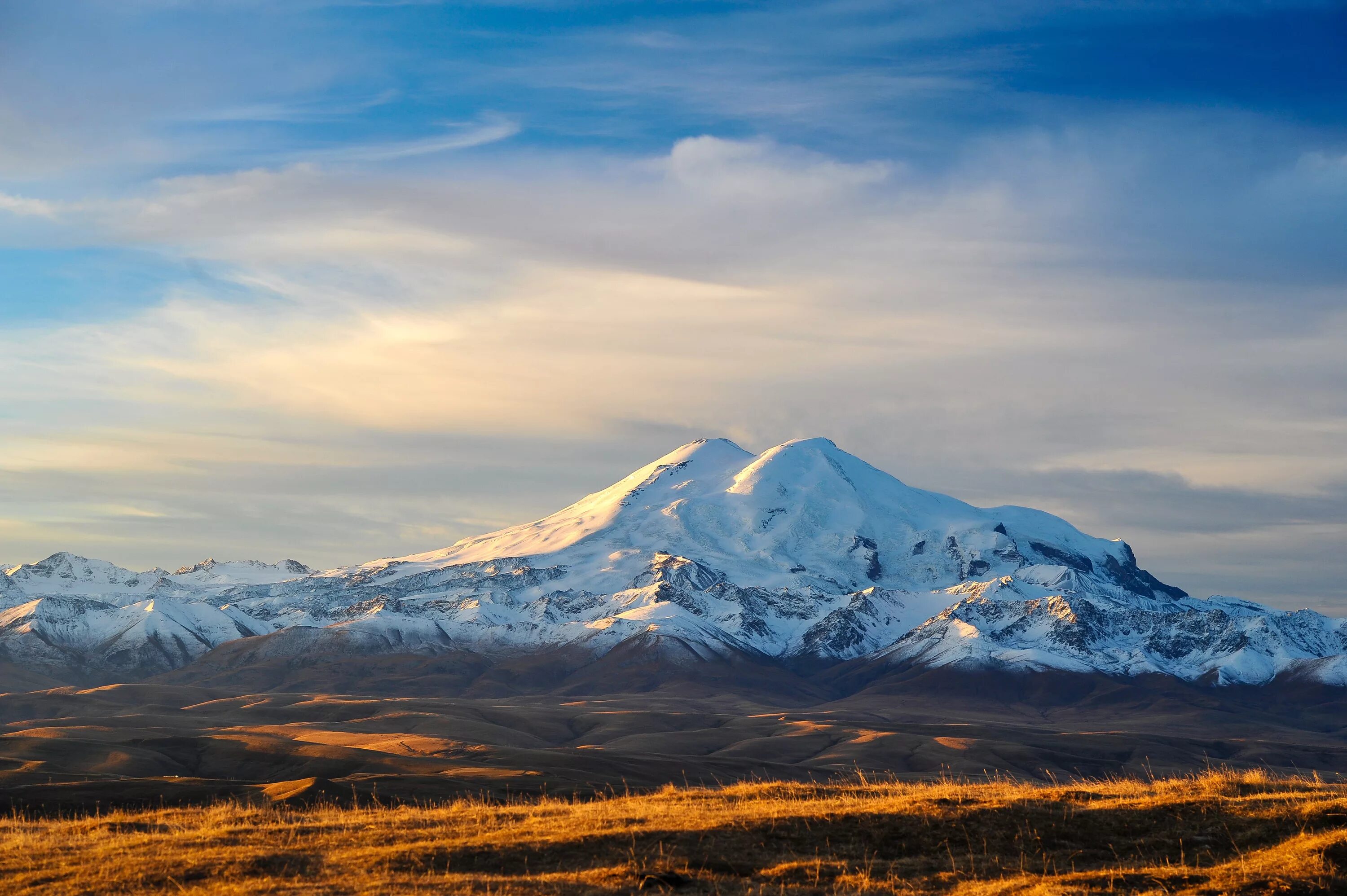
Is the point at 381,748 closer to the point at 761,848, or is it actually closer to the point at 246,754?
the point at 246,754

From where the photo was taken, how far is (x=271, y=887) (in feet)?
67.2

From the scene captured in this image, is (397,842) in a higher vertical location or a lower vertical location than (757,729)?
higher

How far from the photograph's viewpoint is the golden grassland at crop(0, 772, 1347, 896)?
68.5ft

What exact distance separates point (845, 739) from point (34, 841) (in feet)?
491

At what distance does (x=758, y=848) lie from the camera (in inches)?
944

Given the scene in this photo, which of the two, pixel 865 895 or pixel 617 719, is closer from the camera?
pixel 865 895

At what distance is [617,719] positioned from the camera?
623 feet

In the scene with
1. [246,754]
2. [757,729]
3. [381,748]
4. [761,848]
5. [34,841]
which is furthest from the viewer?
[757,729]

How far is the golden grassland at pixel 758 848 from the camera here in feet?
68.5

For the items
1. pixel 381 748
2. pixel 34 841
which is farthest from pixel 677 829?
pixel 381 748

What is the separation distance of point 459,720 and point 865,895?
14381cm

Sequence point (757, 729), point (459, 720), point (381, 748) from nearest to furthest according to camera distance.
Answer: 1. point (381, 748)
2. point (459, 720)
3. point (757, 729)

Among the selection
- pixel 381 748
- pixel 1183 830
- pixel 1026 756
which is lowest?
pixel 1026 756

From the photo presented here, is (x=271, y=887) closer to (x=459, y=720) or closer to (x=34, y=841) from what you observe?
(x=34, y=841)
